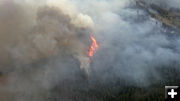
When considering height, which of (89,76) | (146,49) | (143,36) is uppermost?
(143,36)

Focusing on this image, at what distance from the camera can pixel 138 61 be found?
14600 centimetres

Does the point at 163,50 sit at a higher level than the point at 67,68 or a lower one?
higher

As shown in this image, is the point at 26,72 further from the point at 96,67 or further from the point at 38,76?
the point at 96,67

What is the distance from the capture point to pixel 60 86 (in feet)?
366

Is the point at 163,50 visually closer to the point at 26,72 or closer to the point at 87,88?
the point at 87,88

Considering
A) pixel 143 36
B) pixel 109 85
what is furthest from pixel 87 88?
pixel 143 36

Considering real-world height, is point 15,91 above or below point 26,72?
below

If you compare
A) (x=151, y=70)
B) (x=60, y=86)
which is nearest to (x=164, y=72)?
(x=151, y=70)

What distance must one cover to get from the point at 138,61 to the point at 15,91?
7766cm

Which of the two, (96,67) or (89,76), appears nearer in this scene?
(89,76)

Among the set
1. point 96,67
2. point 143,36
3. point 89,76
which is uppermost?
point 143,36

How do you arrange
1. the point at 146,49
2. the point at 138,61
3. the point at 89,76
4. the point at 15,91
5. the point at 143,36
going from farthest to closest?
the point at 143,36, the point at 146,49, the point at 138,61, the point at 89,76, the point at 15,91

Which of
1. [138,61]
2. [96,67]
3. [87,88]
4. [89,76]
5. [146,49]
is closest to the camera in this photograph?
[87,88]

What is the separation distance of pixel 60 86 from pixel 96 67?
2684 cm
